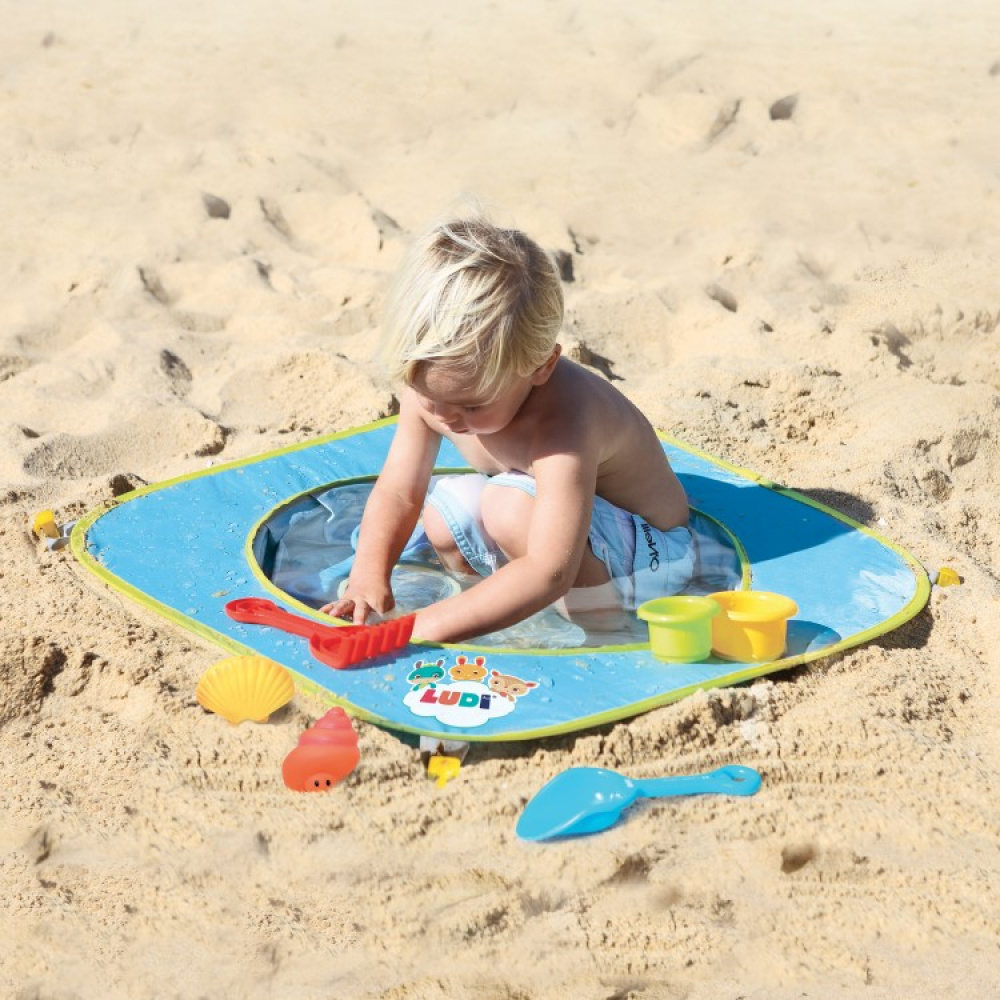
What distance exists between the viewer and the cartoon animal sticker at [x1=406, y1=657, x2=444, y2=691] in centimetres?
172

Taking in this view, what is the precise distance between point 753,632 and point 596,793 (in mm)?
411

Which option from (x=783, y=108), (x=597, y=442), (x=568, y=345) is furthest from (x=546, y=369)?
(x=783, y=108)

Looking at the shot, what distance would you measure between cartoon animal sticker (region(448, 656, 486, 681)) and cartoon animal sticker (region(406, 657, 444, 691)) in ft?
0.06

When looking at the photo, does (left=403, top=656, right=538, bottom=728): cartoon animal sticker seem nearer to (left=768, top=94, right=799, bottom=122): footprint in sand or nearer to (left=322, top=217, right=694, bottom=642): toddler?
(left=322, top=217, right=694, bottom=642): toddler

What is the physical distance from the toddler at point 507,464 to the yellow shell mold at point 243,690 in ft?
0.77

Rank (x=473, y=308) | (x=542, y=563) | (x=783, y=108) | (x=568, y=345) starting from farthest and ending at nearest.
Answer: (x=783, y=108), (x=568, y=345), (x=542, y=563), (x=473, y=308)

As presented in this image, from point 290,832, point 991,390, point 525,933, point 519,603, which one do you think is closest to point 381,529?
point 519,603

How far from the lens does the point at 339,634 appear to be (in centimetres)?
180

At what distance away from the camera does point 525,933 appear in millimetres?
1317

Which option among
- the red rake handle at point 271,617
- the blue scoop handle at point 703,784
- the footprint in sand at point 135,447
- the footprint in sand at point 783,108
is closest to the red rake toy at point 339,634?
the red rake handle at point 271,617

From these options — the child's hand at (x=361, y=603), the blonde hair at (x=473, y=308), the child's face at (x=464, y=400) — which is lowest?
the child's hand at (x=361, y=603)

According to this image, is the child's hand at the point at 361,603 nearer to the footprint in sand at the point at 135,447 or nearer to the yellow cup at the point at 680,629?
the yellow cup at the point at 680,629

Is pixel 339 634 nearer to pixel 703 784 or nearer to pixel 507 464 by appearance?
pixel 507 464

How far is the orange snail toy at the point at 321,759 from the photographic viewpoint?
Result: 1.54 m
